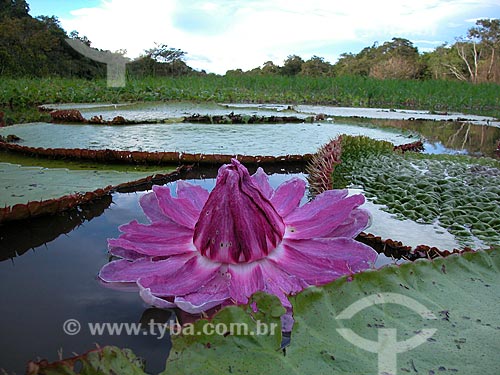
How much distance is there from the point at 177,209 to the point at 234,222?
0.25 metres

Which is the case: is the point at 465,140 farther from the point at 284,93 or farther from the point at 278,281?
the point at 284,93

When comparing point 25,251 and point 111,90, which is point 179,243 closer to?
point 25,251

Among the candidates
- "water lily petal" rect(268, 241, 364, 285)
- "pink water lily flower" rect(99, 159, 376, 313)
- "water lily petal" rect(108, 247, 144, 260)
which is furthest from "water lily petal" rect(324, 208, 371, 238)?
"water lily petal" rect(108, 247, 144, 260)

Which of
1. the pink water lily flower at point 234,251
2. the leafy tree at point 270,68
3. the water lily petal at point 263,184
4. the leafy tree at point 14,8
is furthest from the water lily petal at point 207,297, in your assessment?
the leafy tree at point 270,68

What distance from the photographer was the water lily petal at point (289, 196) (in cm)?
121

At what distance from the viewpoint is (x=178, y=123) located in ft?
12.9

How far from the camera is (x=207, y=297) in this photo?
0.83 meters

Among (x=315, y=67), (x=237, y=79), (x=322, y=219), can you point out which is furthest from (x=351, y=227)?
(x=315, y=67)

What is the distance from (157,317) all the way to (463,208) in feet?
3.27

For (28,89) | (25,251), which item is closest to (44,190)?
(25,251)

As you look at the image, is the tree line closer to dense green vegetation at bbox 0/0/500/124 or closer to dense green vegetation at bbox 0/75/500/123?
dense green vegetation at bbox 0/0/500/124

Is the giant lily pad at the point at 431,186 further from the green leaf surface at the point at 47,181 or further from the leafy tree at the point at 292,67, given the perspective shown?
the leafy tree at the point at 292,67

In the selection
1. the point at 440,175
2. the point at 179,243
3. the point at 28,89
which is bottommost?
Result: the point at 179,243

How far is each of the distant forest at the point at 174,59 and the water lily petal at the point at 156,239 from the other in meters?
16.0
